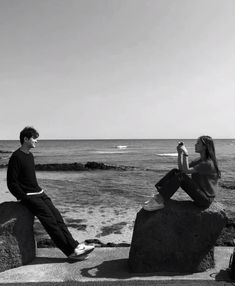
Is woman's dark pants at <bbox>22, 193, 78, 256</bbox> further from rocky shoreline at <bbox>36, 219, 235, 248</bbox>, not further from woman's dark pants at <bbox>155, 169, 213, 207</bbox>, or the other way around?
rocky shoreline at <bbox>36, 219, 235, 248</bbox>

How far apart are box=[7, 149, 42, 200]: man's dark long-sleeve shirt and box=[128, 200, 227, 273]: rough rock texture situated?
192cm

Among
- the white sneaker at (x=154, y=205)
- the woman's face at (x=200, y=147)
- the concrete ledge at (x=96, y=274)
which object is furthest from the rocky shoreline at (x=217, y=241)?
the woman's face at (x=200, y=147)

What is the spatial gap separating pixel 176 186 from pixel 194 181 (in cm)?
31

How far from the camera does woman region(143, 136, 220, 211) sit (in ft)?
16.7

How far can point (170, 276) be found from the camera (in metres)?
4.79

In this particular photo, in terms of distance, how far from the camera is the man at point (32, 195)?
5.26 metres

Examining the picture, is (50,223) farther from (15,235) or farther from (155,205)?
(155,205)

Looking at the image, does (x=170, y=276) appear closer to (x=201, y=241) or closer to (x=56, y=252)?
(x=201, y=241)

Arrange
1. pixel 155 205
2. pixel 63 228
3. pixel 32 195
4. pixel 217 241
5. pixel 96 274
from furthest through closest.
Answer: pixel 217 241, pixel 63 228, pixel 32 195, pixel 155 205, pixel 96 274

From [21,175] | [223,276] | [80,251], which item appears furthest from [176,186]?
[21,175]

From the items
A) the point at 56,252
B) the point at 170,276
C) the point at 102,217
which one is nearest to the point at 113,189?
the point at 102,217

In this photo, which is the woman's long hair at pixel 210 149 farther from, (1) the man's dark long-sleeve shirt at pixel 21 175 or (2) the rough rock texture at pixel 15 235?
(2) the rough rock texture at pixel 15 235

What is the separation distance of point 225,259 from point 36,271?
305cm

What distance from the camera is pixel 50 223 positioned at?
5410mm
